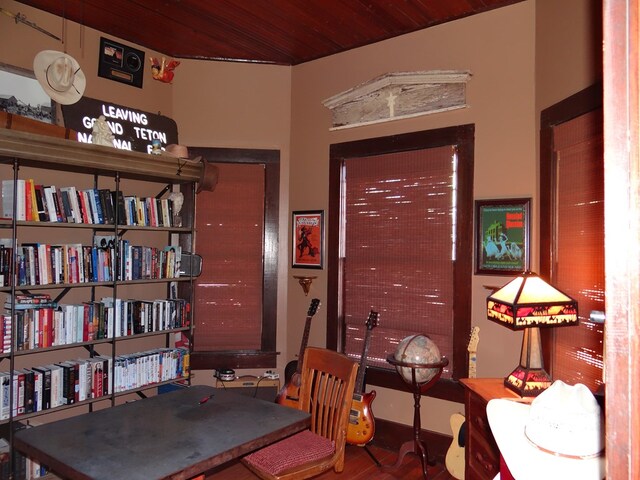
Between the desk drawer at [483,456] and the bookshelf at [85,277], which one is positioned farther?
the bookshelf at [85,277]

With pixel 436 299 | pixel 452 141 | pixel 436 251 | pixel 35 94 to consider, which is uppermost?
pixel 35 94

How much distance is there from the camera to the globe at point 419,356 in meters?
3.16

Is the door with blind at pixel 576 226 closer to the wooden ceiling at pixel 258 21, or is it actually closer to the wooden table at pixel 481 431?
the wooden table at pixel 481 431

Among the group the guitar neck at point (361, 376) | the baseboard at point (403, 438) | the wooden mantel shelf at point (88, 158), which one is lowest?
the baseboard at point (403, 438)

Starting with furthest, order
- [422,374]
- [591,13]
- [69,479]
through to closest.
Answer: [422,374] < [591,13] < [69,479]

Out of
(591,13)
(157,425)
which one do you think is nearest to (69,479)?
(157,425)

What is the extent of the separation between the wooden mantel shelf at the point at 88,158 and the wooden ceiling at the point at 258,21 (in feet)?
3.53

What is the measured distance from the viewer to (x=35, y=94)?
3.35 m

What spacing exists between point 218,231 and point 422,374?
222 cm

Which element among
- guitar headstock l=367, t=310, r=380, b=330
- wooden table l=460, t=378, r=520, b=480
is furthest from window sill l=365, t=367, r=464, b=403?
wooden table l=460, t=378, r=520, b=480

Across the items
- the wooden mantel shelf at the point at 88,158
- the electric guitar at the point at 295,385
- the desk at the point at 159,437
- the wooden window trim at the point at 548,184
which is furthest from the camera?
the electric guitar at the point at 295,385

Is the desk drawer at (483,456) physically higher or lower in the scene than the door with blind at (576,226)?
lower

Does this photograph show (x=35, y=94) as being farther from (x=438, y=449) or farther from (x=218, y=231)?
(x=438, y=449)

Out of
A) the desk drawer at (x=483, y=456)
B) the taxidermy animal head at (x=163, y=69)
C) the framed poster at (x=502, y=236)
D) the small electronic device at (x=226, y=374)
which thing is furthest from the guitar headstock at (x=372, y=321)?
the taxidermy animal head at (x=163, y=69)
